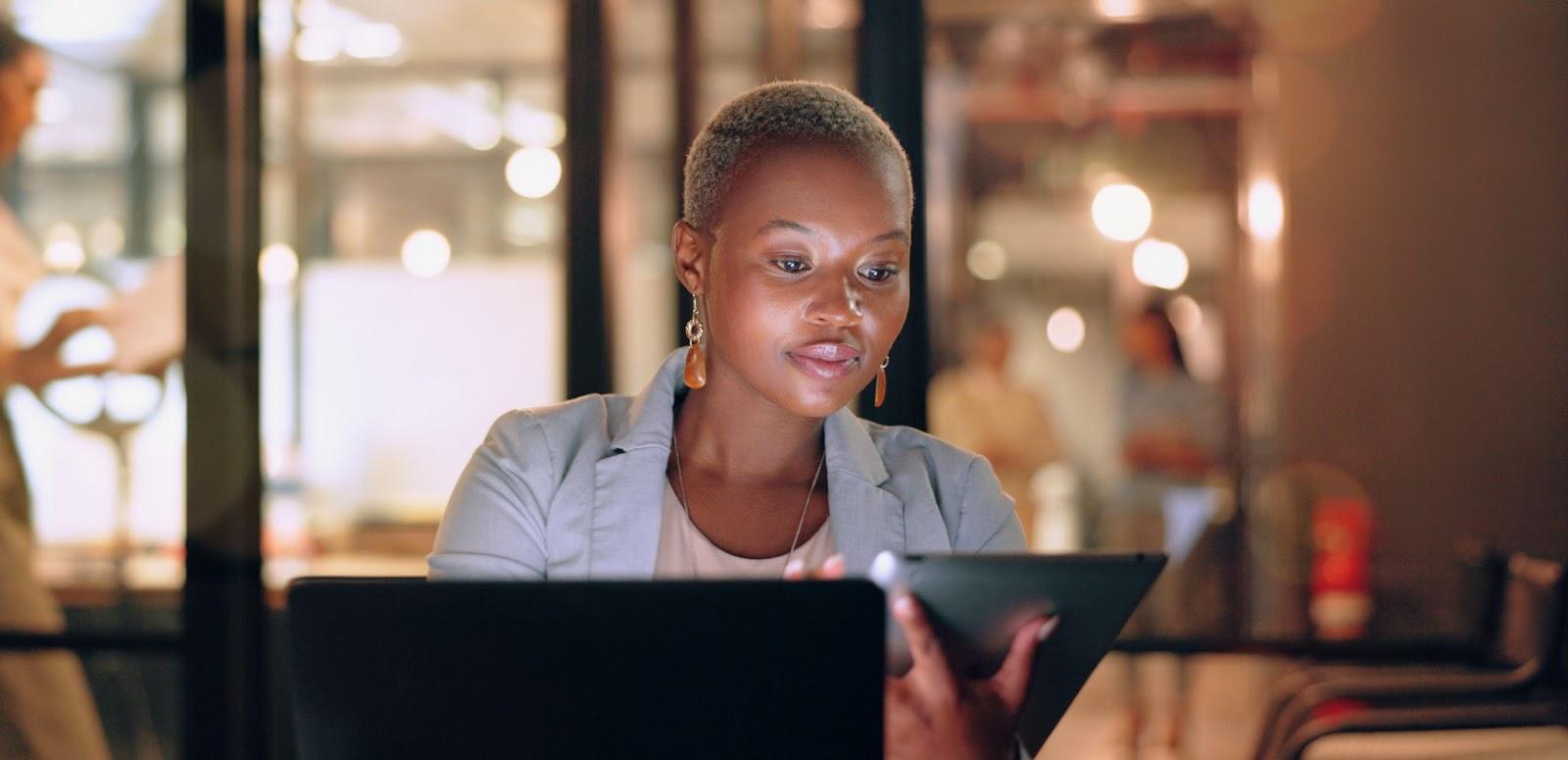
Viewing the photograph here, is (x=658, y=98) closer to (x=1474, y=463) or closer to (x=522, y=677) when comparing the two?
(x=522, y=677)

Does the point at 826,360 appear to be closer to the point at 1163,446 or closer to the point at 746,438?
the point at 746,438

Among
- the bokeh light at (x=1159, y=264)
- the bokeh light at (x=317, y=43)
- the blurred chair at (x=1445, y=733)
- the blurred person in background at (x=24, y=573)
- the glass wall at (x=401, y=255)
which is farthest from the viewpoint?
the bokeh light at (x=1159, y=264)

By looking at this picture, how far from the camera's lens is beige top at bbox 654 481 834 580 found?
1.47m

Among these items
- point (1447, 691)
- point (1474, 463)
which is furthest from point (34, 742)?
point (1474, 463)

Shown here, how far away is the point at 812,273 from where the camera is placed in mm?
1402

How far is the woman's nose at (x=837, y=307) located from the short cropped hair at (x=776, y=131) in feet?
0.47

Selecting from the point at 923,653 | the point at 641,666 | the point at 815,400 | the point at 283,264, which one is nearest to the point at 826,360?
the point at 815,400

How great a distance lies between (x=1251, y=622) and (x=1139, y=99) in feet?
10.1

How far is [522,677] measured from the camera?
974mm

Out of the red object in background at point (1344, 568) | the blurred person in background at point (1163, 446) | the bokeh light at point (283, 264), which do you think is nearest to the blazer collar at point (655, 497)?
the bokeh light at point (283, 264)

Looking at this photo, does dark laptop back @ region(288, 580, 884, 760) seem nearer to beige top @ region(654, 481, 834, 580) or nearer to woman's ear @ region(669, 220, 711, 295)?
beige top @ region(654, 481, 834, 580)

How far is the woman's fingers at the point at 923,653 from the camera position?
1064mm

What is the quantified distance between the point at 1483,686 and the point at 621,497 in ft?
7.04

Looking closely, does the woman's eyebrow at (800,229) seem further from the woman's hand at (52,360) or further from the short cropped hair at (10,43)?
the short cropped hair at (10,43)
